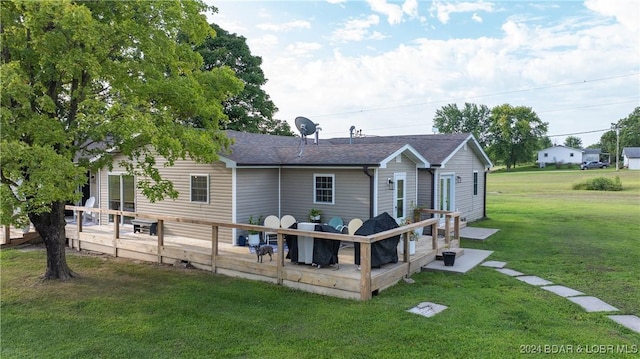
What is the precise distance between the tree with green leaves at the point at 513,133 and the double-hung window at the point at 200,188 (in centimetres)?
6758

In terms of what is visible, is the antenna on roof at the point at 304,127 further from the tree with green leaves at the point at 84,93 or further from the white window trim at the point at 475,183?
the white window trim at the point at 475,183

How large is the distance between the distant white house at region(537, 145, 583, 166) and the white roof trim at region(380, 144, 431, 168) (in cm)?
7691

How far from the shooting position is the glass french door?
1372 centimetres

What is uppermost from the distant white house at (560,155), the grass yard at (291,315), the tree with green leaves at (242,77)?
the tree with green leaves at (242,77)

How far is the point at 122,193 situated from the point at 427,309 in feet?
35.9

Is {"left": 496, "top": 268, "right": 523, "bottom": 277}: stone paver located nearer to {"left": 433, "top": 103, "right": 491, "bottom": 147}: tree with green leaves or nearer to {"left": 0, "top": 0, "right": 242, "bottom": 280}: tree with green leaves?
{"left": 0, "top": 0, "right": 242, "bottom": 280}: tree with green leaves

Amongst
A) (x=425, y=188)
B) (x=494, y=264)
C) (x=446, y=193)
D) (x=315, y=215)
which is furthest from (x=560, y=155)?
(x=315, y=215)

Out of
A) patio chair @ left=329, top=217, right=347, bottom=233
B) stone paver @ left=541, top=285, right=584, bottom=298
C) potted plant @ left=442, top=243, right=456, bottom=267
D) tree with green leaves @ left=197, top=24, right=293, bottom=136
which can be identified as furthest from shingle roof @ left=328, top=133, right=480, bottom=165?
tree with green leaves @ left=197, top=24, right=293, bottom=136

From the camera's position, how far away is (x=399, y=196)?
13.1 m

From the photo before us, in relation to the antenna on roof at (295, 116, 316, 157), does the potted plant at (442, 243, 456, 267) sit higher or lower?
lower

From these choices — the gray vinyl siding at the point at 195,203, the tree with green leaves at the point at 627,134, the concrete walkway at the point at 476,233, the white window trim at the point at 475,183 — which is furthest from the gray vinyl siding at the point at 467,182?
the tree with green leaves at the point at 627,134

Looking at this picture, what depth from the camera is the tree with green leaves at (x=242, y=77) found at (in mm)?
27734

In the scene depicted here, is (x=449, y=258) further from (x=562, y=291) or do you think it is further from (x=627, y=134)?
(x=627, y=134)

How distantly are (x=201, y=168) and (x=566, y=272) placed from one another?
9.33 metres
